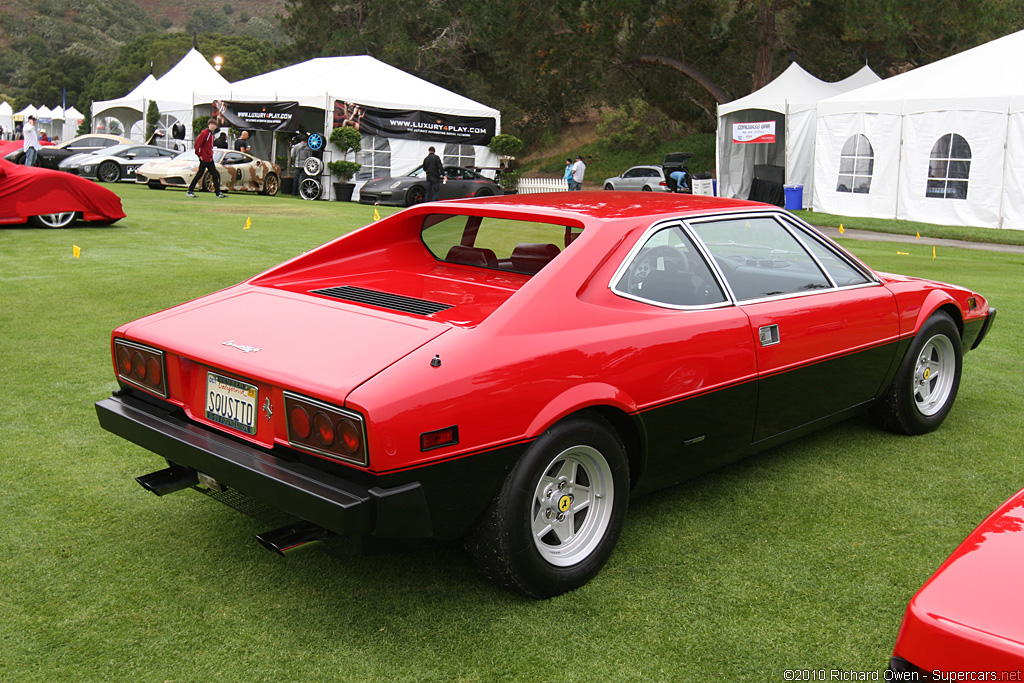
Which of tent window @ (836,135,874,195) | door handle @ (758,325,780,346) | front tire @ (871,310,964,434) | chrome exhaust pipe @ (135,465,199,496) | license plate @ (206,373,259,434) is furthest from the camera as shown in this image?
tent window @ (836,135,874,195)

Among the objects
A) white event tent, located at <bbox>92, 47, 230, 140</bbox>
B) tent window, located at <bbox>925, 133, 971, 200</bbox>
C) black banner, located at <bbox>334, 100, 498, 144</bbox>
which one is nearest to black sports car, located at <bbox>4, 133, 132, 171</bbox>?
white event tent, located at <bbox>92, 47, 230, 140</bbox>

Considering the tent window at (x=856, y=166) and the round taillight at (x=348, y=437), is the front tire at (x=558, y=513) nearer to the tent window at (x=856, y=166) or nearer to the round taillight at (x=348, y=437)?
the round taillight at (x=348, y=437)

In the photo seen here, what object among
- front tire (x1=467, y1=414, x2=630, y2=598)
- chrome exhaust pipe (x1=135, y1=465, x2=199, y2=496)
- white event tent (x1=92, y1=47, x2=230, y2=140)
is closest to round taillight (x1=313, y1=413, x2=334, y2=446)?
front tire (x1=467, y1=414, x2=630, y2=598)

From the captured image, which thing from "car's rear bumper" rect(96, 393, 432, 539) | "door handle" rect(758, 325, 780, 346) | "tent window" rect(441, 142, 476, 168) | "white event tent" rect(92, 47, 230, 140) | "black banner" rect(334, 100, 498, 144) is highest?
"white event tent" rect(92, 47, 230, 140)

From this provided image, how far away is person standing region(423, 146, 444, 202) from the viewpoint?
23484 millimetres

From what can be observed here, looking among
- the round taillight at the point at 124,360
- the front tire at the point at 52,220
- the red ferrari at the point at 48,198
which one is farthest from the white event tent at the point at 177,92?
the round taillight at the point at 124,360

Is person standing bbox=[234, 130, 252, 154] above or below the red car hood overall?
above

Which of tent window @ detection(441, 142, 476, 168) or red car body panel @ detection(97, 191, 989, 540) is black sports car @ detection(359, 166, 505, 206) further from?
red car body panel @ detection(97, 191, 989, 540)

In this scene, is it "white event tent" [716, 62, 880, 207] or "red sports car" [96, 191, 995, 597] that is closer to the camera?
"red sports car" [96, 191, 995, 597]

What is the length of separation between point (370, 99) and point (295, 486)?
2641 centimetres

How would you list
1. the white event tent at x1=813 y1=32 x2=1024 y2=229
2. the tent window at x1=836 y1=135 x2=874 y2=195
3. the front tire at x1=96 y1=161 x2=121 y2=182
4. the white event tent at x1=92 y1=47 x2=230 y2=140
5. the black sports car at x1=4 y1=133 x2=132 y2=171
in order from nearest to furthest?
the white event tent at x1=813 y1=32 x2=1024 y2=229, the tent window at x1=836 y1=135 x2=874 y2=195, the black sports car at x1=4 y1=133 x2=132 y2=171, the front tire at x1=96 y1=161 x2=121 y2=182, the white event tent at x1=92 y1=47 x2=230 y2=140

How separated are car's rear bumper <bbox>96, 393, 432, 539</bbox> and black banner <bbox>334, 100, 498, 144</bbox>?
25.4 metres

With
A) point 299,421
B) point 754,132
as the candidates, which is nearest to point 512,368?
point 299,421

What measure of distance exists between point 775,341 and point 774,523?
0.79 m
